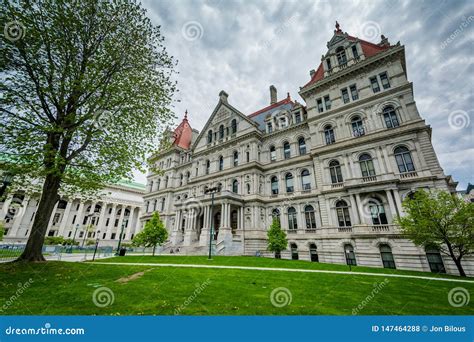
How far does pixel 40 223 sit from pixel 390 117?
29.4 meters

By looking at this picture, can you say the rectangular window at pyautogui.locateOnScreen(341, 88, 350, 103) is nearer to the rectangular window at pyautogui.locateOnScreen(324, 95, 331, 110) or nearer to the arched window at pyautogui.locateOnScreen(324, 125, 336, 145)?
the rectangular window at pyautogui.locateOnScreen(324, 95, 331, 110)

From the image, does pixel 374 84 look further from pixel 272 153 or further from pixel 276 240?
pixel 276 240

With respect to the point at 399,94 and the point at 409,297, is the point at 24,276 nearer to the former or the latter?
the point at 409,297

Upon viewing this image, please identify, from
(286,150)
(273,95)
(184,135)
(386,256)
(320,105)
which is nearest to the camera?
(386,256)

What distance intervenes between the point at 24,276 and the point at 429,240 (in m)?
23.0

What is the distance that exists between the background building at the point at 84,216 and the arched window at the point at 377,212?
45.6m

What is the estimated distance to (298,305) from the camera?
5.92 meters

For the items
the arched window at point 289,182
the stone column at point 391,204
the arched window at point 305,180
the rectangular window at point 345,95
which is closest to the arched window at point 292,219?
the arched window at point 289,182

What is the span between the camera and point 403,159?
20.2m

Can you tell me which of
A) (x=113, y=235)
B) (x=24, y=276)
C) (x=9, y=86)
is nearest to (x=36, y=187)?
(x=9, y=86)

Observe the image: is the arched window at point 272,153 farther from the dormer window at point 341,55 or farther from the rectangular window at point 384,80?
the rectangular window at point 384,80

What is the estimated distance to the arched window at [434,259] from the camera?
1684cm

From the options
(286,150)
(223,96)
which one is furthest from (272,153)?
(223,96)

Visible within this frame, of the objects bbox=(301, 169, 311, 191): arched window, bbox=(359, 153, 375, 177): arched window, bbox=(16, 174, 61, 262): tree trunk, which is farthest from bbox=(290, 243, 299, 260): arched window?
bbox=(16, 174, 61, 262): tree trunk
